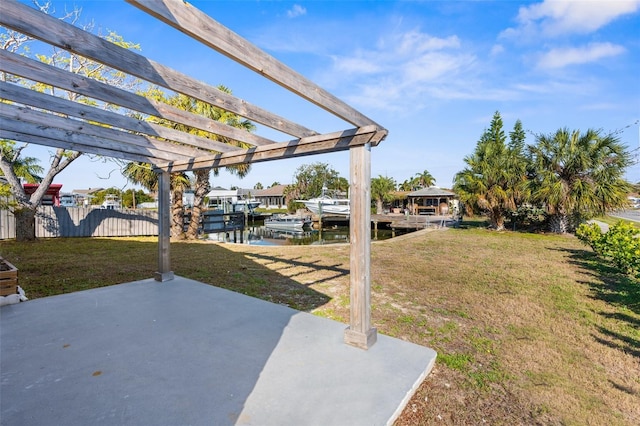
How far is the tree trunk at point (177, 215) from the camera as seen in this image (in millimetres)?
12359

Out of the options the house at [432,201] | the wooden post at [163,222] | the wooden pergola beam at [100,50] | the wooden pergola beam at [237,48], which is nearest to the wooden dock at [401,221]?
the house at [432,201]

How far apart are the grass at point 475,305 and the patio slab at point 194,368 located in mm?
362

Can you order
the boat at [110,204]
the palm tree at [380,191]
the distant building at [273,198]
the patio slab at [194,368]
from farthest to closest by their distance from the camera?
the distant building at [273,198], the palm tree at [380,191], the boat at [110,204], the patio slab at [194,368]

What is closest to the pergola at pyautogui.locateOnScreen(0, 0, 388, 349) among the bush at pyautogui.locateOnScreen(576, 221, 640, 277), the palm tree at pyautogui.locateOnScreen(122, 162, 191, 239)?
the bush at pyautogui.locateOnScreen(576, 221, 640, 277)

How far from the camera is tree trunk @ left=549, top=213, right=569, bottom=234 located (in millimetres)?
13375

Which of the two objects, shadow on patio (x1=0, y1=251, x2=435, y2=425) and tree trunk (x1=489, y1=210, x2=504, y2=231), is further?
tree trunk (x1=489, y1=210, x2=504, y2=231)

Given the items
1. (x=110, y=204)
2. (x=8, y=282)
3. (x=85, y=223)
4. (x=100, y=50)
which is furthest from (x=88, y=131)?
(x=110, y=204)

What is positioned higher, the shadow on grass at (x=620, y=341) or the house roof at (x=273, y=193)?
the house roof at (x=273, y=193)

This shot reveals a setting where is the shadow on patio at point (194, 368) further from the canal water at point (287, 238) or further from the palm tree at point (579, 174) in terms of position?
the palm tree at point (579, 174)

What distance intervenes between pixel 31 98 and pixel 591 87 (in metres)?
11.9

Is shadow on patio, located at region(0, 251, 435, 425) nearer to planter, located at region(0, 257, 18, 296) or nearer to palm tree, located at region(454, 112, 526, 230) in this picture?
planter, located at region(0, 257, 18, 296)

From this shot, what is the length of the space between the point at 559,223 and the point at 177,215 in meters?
16.4

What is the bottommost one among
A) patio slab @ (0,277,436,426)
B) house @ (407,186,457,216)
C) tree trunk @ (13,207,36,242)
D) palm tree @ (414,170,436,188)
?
patio slab @ (0,277,436,426)

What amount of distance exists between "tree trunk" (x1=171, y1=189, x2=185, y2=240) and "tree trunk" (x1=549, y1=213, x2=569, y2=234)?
15924mm
